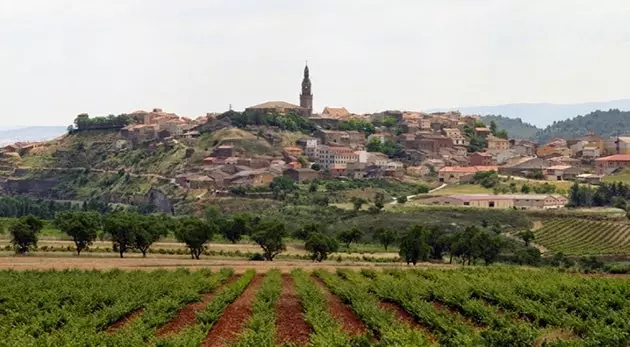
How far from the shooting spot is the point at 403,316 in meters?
23.6

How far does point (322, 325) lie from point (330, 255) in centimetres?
3265

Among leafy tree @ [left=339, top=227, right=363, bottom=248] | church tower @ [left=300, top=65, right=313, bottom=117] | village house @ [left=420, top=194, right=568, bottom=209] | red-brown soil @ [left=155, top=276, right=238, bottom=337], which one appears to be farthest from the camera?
church tower @ [left=300, top=65, right=313, bottom=117]

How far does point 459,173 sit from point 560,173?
1389 cm

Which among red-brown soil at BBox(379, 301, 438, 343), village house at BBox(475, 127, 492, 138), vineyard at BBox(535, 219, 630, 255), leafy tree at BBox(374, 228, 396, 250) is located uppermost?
village house at BBox(475, 127, 492, 138)

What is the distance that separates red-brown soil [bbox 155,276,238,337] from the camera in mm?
21266

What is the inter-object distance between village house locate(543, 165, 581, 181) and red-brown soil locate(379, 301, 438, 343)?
259ft

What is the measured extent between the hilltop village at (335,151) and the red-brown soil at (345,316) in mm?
56933

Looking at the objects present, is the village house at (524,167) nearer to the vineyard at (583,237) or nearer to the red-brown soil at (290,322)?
the vineyard at (583,237)

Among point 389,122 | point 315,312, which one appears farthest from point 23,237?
point 389,122

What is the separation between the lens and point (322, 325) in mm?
20219

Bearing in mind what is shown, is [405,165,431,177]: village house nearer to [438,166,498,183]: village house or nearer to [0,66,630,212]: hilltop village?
[0,66,630,212]: hilltop village

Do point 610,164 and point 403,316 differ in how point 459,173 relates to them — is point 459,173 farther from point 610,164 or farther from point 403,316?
point 403,316

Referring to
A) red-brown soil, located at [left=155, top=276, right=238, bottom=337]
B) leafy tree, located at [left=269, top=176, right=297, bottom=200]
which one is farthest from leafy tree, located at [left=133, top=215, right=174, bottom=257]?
leafy tree, located at [left=269, top=176, right=297, bottom=200]

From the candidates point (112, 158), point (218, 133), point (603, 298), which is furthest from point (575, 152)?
point (603, 298)
